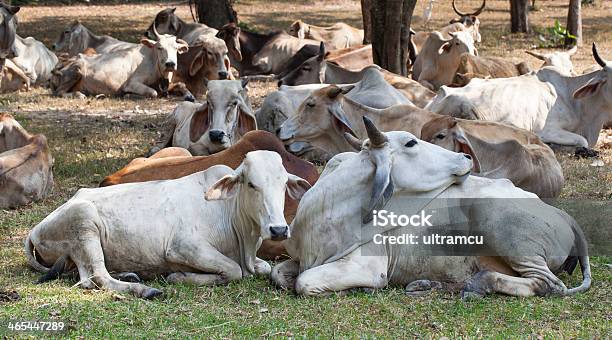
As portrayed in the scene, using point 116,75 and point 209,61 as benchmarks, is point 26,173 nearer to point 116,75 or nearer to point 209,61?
point 116,75

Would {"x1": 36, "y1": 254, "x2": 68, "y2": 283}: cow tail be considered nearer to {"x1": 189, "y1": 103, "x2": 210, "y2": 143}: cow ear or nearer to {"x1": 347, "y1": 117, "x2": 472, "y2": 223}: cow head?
{"x1": 347, "y1": 117, "x2": 472, "y2": 223}: cow head

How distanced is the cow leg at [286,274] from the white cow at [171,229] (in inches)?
9.4

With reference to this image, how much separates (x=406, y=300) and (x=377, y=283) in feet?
0.77

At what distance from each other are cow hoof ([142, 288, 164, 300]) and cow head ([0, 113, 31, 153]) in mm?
4244

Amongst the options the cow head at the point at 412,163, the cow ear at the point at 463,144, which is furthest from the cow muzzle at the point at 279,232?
the cow ear at the point at 463,144

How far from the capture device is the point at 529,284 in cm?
602

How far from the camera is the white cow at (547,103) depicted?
37.3ft

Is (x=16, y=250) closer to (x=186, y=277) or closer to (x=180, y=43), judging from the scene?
(x=186, y=277)

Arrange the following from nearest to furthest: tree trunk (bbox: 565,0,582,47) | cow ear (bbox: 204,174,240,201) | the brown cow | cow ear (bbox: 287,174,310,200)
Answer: cow ear (bbox: 204,174,240,201) → cow ear (bbox: 287,174,310,200) → the brown cow → tree trunk (bbox: 565,0,582,47)

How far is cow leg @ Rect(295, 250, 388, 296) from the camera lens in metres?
6.04

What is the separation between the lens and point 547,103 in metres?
11.9

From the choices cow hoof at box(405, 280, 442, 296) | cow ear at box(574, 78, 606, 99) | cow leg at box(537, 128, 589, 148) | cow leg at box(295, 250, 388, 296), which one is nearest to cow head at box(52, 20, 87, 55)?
cow leg at box(537, 128, 589, 148)

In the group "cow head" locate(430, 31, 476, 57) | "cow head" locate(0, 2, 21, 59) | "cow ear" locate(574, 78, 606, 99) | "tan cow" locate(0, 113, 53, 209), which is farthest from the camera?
"cow head" locate(0, 2, 21, 59)

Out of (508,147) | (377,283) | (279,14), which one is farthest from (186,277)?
(279,14)
